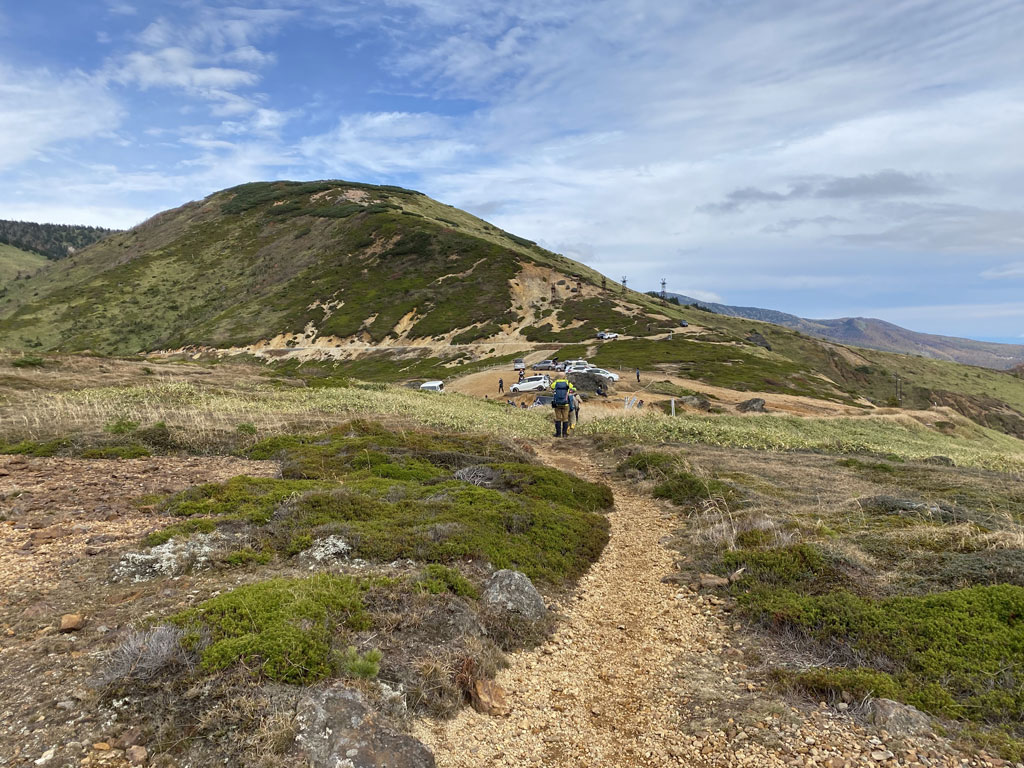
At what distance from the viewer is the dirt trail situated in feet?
15.4

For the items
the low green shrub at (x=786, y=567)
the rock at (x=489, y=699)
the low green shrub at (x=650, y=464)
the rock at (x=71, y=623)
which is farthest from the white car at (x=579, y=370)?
the rock at (x=71, y=623)

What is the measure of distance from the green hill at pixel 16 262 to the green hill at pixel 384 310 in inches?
1287

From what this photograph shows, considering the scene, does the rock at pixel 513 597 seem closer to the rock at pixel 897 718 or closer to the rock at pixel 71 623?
the rock at pixel 897 718

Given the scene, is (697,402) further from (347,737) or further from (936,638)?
(347,737)

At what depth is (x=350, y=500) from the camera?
10031mm

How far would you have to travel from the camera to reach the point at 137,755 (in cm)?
399

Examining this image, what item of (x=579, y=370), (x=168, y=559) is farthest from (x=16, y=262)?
(x=168, y=559)

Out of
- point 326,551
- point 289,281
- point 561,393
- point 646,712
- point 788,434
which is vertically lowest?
point 788,434

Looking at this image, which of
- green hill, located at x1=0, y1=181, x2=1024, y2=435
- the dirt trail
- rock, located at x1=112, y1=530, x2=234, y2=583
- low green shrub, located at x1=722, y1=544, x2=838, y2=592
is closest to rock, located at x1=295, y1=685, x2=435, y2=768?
the dirt trail

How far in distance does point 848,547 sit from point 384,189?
158582 mm

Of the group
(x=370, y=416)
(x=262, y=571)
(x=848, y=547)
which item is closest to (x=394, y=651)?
(x=262, y=571)

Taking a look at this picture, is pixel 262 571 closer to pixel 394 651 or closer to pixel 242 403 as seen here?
pixel 394 651

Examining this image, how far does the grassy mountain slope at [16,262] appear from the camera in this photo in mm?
158250

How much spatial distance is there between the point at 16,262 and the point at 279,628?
780 ft
